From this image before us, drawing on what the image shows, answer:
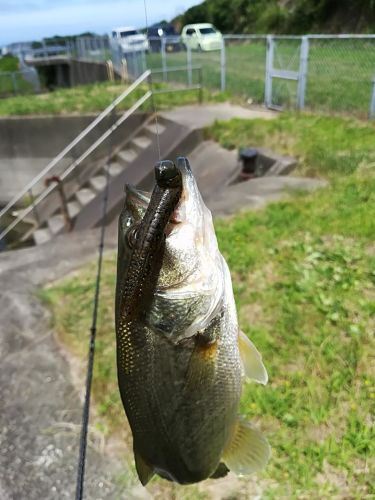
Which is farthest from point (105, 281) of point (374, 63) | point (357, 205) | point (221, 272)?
point (374, 63)

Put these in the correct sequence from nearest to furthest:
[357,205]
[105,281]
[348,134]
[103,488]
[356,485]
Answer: [356,485] → [103,488] → [105,281] → [357,205] → [348,134]

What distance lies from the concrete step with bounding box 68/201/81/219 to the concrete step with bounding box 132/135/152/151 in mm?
2214

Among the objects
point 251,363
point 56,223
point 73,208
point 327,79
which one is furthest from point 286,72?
point 251,363

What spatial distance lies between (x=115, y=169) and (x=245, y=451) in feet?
35.7

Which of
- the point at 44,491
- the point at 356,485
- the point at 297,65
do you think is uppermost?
the point at 297,65

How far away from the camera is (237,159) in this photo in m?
9.63

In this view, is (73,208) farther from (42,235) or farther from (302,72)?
(302,72)

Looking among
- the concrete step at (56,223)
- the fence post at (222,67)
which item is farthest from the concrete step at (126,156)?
the fence post at (222,67)

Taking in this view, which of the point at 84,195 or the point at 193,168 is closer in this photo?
the point at 193,168

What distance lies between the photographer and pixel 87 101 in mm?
15797

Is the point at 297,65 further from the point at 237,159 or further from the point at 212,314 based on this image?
the point at 212,314

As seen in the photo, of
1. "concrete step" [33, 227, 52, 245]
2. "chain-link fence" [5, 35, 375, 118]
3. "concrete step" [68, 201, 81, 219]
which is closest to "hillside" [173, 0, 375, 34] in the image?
"chain-link fence" [5, 35, 375, 118]

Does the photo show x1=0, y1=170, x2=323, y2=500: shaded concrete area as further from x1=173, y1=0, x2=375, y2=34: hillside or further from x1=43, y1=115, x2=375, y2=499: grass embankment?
x1=173, y1=0, x2=375, y2=34: hillside

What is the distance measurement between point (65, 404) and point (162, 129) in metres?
9.44
